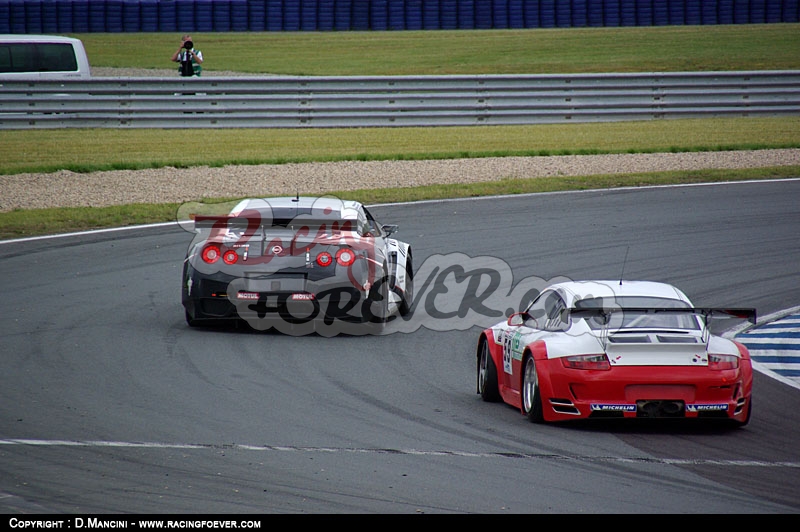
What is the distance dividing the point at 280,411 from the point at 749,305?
233 inches

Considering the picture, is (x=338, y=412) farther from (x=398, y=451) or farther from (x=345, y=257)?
(x=345, y=257)

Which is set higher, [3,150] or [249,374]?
[3,150]

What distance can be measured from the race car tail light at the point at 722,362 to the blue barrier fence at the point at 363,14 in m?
39.3

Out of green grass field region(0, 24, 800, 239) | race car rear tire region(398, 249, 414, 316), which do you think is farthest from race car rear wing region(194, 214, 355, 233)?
green grass field region(0, 24, 800, 239)

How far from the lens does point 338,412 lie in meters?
7.79

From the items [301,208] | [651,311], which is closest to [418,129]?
[301,208]

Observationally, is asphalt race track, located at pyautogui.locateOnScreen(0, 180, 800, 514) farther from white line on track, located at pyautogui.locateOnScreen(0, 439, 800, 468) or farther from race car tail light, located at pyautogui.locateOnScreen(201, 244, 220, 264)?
race car tail light, located at pyautogui.locateOnScreen(201, 244, 220, 264)

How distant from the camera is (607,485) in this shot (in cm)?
608

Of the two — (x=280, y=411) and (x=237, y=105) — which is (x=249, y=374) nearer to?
(x=280, y=411)

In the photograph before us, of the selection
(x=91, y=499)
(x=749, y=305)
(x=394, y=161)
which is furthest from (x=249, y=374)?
(x=394, y=161)

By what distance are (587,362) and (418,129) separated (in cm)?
1834

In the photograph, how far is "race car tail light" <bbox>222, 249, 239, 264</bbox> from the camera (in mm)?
10172

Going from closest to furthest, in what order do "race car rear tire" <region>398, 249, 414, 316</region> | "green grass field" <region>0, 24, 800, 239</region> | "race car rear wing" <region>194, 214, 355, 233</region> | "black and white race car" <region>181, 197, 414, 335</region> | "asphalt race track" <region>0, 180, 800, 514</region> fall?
"asphalt race track" <region>0, 180, 800, 514</region>, "black and white race car" <region>181, 197, 414, 335</region>, "race car rear wing" <region>194, 214, 355, 233</region>, "race car rear tire" <region>398, 249, 414, 316</region>, "green grass field" <region>0, 24, 800, 239</region>

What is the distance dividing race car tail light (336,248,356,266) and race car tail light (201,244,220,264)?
3.44 ft
